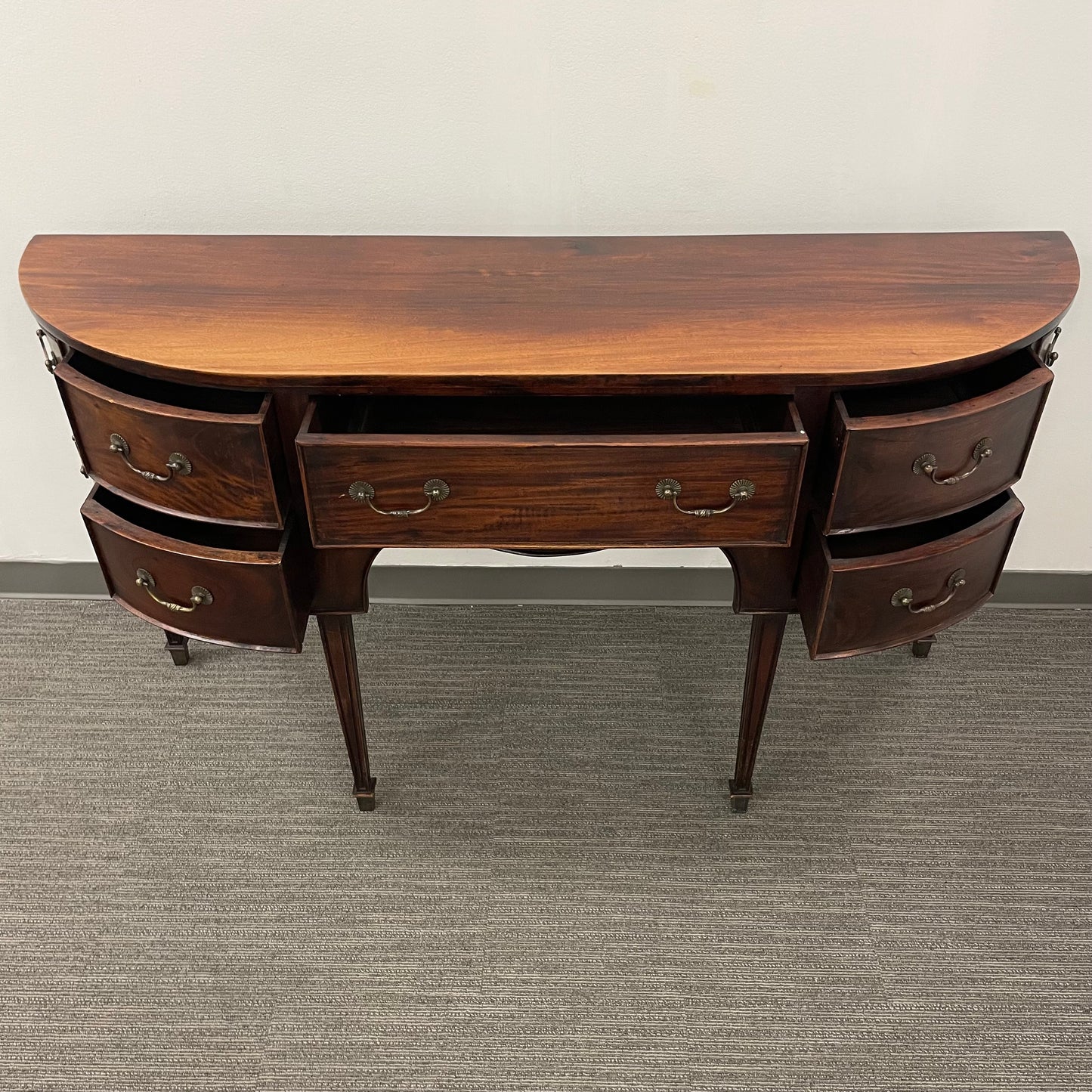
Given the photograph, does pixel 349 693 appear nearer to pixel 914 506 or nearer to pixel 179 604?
pixel 179 604

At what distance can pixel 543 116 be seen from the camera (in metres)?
1.26

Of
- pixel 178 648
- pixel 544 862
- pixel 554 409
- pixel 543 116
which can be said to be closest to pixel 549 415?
pixel 554 409

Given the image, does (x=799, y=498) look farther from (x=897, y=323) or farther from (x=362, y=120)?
(x=362, y=120)

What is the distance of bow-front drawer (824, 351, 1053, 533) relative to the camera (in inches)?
39.4

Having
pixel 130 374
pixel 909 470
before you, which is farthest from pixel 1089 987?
pixel 130 374

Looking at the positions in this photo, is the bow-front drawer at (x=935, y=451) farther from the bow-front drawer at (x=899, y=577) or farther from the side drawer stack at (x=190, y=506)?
the side drawer stack at (x=190, y=506)

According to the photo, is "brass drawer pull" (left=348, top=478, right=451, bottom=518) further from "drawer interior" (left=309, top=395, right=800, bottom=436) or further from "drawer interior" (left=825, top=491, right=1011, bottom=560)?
"drawer interior" (left=825, top=491, right=1011, bottom=560)

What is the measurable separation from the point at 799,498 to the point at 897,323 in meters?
0.20

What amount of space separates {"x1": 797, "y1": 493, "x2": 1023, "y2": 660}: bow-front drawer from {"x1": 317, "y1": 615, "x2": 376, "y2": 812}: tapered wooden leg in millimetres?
531

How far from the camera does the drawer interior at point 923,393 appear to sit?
3.73 ft

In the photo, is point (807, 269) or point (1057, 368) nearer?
point (807, 269)

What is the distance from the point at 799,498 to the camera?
1091mm

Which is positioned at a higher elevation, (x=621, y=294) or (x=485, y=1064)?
(x=621, y=294)

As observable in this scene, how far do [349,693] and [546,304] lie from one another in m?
0.54
